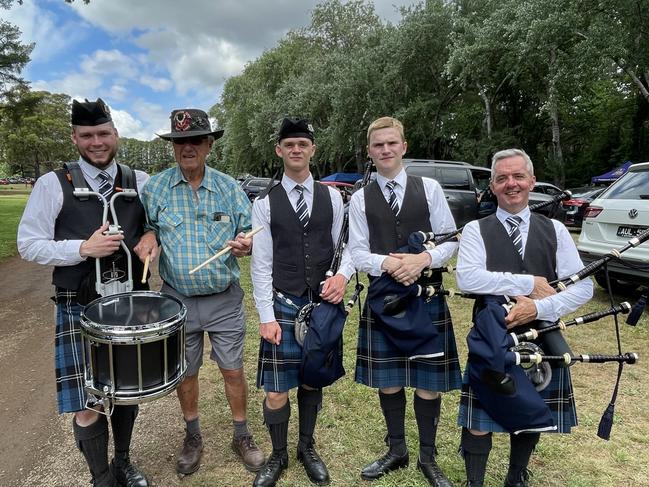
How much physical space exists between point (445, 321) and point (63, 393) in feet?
6.52

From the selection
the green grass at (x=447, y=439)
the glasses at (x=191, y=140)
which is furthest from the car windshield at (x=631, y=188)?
the glasses at (x=191, y=140)

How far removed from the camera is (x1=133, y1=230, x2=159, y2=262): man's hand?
2332 millimetres

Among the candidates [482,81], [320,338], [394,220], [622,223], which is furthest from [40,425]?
[482,81]

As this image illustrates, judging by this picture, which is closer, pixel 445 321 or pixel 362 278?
pixel 445 321

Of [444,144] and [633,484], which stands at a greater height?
[444,144]

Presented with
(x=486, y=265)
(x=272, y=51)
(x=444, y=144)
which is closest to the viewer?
(x=486, y=265)

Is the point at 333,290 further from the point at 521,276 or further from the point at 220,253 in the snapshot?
the point at 521,276

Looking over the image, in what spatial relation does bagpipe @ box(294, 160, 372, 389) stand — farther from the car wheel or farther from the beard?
the car wheel

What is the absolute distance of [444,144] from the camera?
23.0 m

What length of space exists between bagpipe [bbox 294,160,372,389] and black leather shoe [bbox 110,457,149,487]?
1.02m

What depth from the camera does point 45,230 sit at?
220 centimetres

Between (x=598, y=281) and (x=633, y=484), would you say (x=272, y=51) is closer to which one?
(x=598, y=281)

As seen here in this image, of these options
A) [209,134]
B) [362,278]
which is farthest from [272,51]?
[209,134]

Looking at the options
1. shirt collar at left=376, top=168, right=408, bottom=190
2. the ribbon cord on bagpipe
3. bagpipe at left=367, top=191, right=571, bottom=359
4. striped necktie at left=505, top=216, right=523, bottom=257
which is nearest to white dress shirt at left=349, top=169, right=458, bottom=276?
shirt collar at left=376, top=168, right=408, bottom=190
